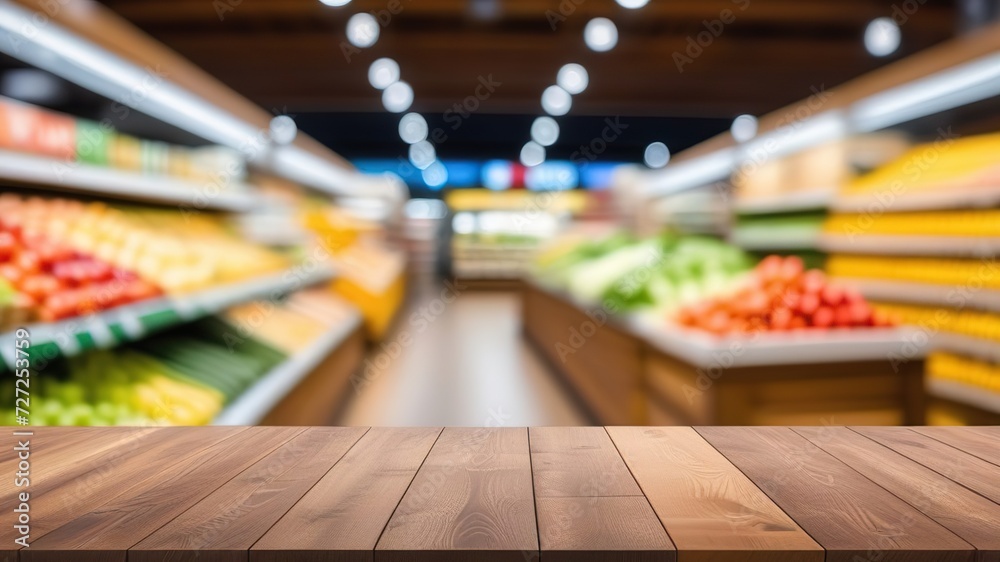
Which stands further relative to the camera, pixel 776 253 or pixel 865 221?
pixel 776 253

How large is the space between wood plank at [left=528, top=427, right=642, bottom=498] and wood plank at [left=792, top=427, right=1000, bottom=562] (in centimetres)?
45

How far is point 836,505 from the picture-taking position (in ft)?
3.75

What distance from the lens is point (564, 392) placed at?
Result: 5367 millimetres

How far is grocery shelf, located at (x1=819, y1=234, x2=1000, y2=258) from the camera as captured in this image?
382 centimetres

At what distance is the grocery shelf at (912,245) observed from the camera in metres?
3.82

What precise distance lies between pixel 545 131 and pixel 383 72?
20.8 ft

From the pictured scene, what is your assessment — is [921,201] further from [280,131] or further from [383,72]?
[383,72]

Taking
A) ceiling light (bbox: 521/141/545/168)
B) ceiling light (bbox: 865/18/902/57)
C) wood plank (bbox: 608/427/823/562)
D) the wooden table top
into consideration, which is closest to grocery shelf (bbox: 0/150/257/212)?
the wooden table top

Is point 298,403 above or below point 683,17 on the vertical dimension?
below

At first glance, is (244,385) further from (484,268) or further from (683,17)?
(484,268)

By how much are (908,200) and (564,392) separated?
8.63ft

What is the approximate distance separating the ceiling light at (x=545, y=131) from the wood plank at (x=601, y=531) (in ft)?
41.9

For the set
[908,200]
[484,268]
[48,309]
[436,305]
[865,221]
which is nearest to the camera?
[48,309]

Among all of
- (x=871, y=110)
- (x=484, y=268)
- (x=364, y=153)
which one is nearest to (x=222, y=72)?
(x=364, y=153)
